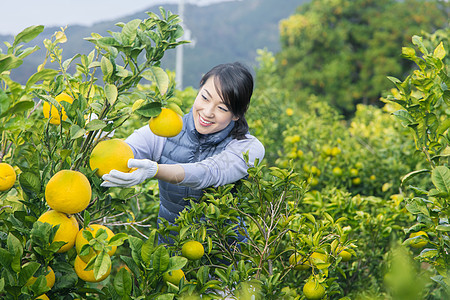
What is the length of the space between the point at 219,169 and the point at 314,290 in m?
0.57

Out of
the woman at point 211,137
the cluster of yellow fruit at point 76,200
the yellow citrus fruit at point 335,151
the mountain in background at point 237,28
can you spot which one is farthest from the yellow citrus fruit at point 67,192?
the mountain in background at point 237,28

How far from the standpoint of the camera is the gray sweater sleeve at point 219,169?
1586 mm

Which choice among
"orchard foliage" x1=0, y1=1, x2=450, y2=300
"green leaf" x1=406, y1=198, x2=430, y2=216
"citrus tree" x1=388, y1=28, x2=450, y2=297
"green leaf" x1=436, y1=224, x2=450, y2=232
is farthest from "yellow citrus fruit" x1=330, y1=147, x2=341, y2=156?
"green leaf" x1=436, y1=224, x2=450, y2=232

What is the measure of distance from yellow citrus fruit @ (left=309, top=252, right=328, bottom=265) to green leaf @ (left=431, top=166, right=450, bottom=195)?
429 mm

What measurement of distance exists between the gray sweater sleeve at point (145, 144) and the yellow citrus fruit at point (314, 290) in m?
0.91

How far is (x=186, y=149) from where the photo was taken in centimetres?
195

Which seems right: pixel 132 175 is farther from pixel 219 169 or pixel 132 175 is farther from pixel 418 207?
pixel 418 207

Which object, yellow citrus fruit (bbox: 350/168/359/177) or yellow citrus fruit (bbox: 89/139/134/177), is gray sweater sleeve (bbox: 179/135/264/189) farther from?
yellow citrus fruit (bbox: 350/168/359/177)

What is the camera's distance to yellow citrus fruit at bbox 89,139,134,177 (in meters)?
1.19

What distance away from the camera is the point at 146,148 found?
1919 mm

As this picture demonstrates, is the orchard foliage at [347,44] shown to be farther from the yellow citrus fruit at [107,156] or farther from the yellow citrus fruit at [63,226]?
the yellow citrus fruit at [63,226]

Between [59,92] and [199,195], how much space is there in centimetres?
74

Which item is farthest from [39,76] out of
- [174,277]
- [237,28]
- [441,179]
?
[237,28]

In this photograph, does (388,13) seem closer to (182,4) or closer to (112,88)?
(182,4)
